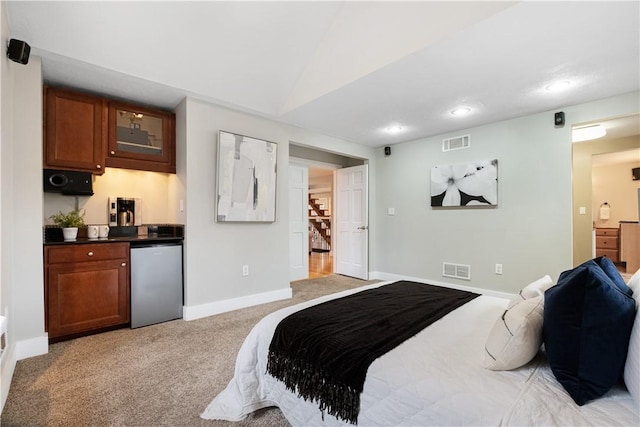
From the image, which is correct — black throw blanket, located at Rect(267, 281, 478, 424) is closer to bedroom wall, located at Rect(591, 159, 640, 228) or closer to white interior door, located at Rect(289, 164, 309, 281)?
white interior door, located at Rect(289, 164, 309, 281)

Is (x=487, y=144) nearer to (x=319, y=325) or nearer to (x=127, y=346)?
(x=319, y=325)

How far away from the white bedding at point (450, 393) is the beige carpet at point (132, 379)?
0.94ft

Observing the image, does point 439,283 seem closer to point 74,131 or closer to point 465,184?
point 465,184

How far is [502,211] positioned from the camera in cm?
384

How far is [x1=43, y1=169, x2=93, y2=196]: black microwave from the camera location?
276cm

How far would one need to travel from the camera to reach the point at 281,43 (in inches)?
114

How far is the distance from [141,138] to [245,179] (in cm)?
117

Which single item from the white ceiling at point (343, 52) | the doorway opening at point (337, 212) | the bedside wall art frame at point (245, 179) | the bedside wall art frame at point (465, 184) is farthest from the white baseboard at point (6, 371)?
the bedside wall art frame at point (465, 184)

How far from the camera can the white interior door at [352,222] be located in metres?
5.25

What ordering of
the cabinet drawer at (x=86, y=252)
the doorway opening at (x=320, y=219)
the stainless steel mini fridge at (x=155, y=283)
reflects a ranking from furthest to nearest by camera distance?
the doorway opening at (x=320, y=219) → the stainless steel mini fridge at (x=155, y=283) → the cabinet drawer at (x=86, y=252)

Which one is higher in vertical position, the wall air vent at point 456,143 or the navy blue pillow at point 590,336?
the wall air vent at point 456,143

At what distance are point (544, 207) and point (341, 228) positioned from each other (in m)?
3.14

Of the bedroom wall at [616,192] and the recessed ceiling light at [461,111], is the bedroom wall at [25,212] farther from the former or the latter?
the bedroom wall at [616,192]

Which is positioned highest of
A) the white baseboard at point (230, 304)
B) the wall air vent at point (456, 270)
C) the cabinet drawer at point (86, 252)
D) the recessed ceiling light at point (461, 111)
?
the recessed ceiling light at point (461, 111)
